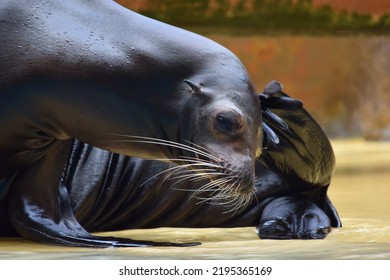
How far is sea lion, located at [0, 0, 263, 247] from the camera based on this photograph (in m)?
4.13

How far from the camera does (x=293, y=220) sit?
193 inches

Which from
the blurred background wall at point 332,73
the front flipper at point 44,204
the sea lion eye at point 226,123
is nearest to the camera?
the sea lion eye at point 226,123

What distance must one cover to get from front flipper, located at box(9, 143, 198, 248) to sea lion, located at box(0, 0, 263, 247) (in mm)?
10

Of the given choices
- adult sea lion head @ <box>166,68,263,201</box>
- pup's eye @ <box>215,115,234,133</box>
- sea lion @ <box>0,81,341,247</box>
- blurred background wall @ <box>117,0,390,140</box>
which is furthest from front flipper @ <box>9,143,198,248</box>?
blurred background wall @ <box>117,0,390,140</box>

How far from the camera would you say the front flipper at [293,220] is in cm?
472

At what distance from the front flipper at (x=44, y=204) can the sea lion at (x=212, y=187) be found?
0.23m

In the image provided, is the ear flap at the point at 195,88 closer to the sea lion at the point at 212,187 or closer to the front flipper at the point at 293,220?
the sea lion at the point at 212,187

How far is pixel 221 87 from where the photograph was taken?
416 centimetres

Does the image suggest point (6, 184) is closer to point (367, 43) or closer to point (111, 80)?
point (111, 80)

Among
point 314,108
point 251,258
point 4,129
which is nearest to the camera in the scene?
point 251,258

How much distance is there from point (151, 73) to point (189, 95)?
0.20 metres

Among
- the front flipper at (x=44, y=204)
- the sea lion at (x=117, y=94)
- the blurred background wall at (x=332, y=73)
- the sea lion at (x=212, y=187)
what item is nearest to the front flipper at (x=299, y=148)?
the sea lion at (x=212, y=187)

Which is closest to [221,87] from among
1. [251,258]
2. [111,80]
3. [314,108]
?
[111,80]

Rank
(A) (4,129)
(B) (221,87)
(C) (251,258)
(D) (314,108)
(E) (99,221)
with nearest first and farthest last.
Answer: (C) (251,258), (B) (221,87), (A) (4,129), (E) (99,221), (D) (314,108)
